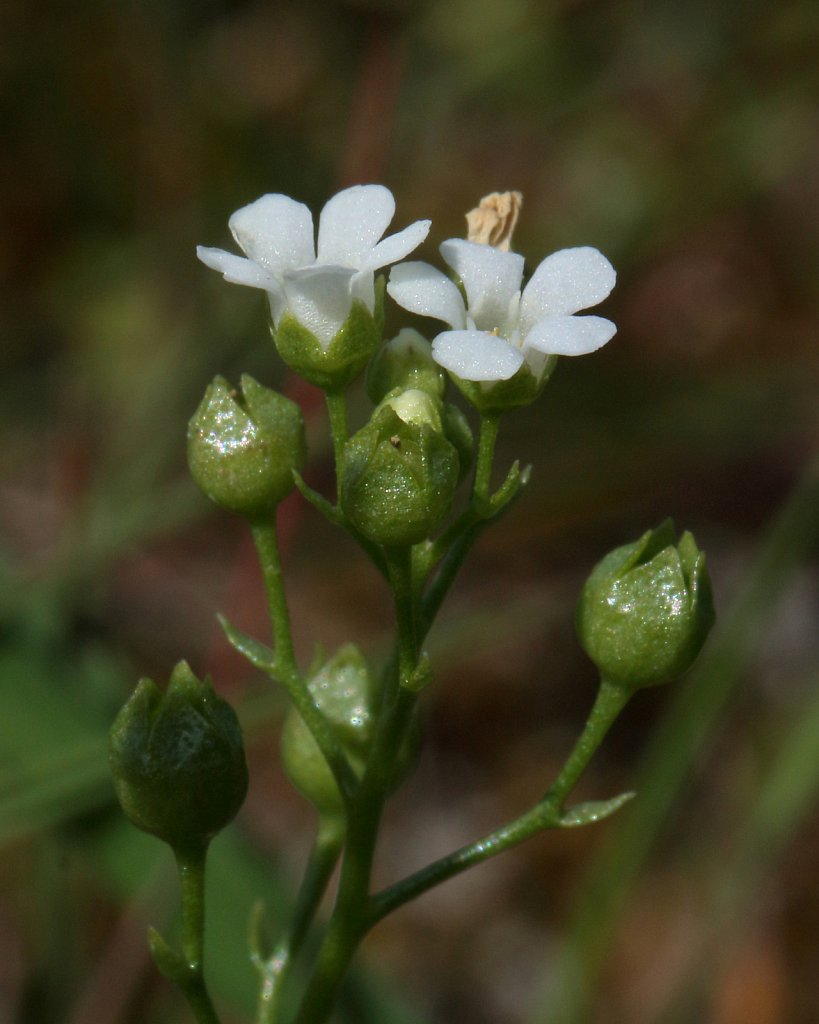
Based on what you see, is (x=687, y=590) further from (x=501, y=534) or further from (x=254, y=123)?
(x=254, y=123)

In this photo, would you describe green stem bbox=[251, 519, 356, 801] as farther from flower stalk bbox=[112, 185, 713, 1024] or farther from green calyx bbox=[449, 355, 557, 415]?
green calyx bbox=[449, 355, 557, 415]

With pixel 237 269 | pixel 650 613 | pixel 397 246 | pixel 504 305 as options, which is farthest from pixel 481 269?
pixel 650 613

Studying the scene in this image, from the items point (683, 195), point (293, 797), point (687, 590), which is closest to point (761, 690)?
point (293, 797)

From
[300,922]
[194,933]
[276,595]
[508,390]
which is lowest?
[300,922]

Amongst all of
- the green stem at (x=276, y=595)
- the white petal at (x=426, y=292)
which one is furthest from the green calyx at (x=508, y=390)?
the green stem at (x=276, y=595)

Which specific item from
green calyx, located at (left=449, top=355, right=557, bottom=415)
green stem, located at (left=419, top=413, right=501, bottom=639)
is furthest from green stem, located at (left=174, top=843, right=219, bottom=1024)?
green calyx, located at (left=449, top=355, right=557, bottom=415)

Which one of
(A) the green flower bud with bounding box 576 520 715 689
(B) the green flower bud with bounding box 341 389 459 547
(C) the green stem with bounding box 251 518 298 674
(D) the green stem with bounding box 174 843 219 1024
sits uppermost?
(B) the green flower bud with bounding box 341 389 459 547

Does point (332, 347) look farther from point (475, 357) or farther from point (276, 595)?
point (276, 595)
